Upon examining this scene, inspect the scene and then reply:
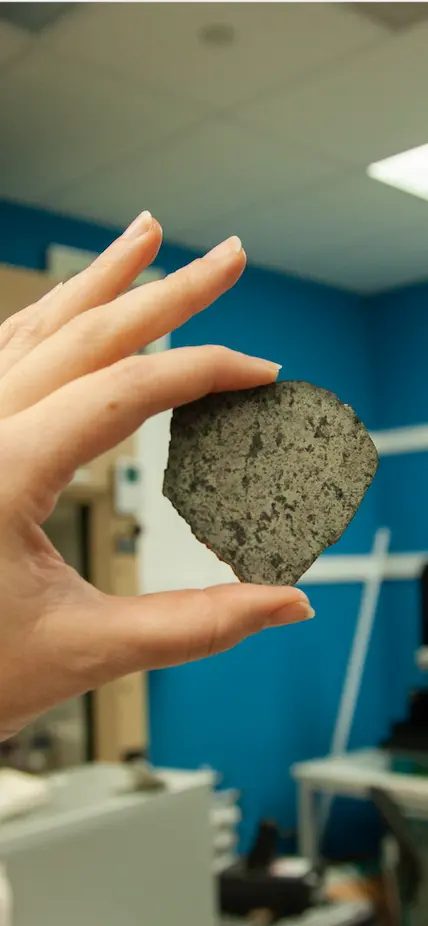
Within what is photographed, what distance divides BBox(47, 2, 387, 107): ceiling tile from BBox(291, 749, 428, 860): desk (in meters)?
1.88

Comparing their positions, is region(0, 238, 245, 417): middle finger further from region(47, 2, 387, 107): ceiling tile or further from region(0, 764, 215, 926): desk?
region(47, 2, 387, 107): ceiling tile

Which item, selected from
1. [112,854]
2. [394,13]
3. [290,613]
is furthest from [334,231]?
[290,613]

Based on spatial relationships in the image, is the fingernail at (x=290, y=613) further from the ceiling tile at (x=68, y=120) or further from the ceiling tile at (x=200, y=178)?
the ceiling tile at (x=200, y=178)

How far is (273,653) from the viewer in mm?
3311

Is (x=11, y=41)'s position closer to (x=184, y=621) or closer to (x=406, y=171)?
(x=406, y=171)

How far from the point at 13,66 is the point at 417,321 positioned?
2111 millimetres

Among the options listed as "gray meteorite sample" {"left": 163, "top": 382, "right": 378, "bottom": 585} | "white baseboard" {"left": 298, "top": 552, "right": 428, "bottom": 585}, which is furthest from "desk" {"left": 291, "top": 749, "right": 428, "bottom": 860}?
"gray meteorite sample" {"left": 163, "top": 382, "right": 378, "bottom": 585}

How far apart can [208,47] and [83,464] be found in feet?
5.61

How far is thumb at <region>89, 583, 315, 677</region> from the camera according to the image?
404 millimetres

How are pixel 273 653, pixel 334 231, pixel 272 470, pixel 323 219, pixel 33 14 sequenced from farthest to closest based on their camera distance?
pixel 273 653, pixel 334 231, pixel 323 219, pixel 33 14, pixel 272 470

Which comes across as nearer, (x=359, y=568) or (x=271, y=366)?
(x=271, y=366)

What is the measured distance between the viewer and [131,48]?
1890 millimetres

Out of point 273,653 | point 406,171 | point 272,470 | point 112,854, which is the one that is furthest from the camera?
point 273,653

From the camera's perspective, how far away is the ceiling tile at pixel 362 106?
1.98m
